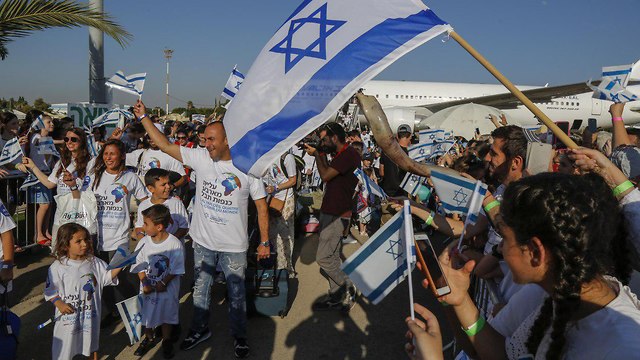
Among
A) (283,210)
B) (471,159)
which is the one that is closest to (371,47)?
(471,159)

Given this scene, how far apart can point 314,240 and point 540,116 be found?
6259mm

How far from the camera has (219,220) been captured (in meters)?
3.88

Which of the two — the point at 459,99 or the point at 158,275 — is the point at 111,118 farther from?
the point at 459,99

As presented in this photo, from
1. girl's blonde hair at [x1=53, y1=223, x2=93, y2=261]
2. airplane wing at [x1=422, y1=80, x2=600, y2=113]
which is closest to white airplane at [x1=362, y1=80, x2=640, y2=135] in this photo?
airplane wing at [x1=422, y1=80, x2=600, y2=113]

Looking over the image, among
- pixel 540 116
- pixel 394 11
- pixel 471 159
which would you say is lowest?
pixel 471 159

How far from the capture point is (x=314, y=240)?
801 cm

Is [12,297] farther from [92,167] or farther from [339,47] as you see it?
[339,47]

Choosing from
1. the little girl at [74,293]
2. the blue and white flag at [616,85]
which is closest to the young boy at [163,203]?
the little girl at [74,293]

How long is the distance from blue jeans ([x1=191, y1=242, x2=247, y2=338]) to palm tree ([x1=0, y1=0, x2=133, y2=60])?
5.77m

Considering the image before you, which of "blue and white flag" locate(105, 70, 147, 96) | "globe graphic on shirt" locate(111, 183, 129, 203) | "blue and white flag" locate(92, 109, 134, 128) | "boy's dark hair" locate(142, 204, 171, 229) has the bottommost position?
"boy's dark hair" locate(142, 204, 171, 229)

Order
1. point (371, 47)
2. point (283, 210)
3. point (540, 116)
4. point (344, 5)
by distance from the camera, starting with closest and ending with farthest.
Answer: point (540, 116) < point (371, 47) < point (344, 5) < point (283, 210)

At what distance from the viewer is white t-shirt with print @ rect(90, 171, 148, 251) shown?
14.0ft

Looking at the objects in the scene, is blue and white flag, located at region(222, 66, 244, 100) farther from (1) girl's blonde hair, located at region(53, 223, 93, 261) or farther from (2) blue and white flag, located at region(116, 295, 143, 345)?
(2) blue and white flag, located at region(116, 295, 143, 345)

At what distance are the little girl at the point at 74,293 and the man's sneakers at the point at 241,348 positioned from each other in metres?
1.16
